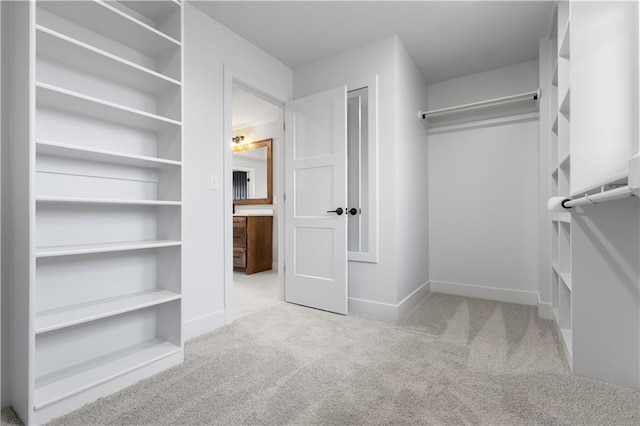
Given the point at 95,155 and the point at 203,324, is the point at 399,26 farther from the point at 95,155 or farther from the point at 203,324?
the point at 203,324

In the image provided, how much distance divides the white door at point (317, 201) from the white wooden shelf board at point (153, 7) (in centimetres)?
137

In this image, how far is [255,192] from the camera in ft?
17.2

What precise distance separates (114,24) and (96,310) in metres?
1.53

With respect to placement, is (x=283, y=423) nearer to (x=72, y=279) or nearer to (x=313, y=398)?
(x=313, y=398)

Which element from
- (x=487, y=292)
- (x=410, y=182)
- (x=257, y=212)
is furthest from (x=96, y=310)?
(x=257, y=212)

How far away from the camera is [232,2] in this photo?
225 cm

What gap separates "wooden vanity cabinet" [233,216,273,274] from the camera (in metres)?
4.65

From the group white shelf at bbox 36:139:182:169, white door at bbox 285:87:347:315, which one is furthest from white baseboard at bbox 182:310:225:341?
white shelf at bbox 36:139:182:169

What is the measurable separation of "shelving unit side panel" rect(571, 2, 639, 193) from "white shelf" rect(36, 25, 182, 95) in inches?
86.7

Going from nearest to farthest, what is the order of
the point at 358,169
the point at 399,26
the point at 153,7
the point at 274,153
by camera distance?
the point at 153,7 → the point at 399,26 → the point at 358,169 → the point at 274,153

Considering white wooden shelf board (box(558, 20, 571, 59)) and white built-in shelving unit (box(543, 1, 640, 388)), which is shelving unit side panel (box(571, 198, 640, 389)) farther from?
white wooden shelf board (box(558, 20, 571, 59))

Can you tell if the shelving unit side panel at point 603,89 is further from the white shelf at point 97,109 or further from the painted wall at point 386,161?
the white shelf at point 97,109

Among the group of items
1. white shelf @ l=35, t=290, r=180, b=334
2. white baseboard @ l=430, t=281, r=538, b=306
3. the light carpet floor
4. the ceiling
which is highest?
the ceiling

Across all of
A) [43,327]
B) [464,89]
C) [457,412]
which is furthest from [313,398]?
[464,89]
